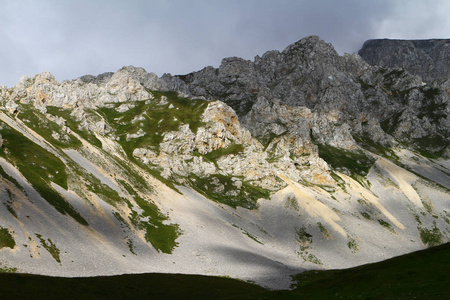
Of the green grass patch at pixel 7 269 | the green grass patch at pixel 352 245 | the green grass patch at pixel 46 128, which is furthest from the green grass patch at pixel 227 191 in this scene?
the green grass patch at pixel 7 269

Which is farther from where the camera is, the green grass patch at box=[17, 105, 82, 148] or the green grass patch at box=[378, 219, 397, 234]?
the green grass patch at box=[378, 219, 397, 234]

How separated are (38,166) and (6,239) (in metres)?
53.1

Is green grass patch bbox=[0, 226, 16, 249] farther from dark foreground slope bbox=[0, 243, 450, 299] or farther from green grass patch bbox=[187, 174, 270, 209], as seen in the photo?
green grass patch bbox=[187, 174, 270, 209]

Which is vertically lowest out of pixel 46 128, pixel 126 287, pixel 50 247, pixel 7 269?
pixel 7 269

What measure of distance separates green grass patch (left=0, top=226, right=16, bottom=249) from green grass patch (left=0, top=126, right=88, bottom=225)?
2271 cm

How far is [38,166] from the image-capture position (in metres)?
105

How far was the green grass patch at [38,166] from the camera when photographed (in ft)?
285

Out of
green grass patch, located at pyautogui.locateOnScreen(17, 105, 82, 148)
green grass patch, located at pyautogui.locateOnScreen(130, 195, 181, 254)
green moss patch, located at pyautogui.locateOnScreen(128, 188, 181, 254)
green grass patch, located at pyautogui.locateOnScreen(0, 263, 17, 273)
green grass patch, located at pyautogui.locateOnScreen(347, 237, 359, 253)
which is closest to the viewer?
green grass patch, located at pyautogui.locateOnScreen(0, 263, 17, 273)

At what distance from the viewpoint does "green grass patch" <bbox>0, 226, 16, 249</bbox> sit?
56938 mm

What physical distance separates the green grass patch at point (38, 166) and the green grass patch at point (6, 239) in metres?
22.7

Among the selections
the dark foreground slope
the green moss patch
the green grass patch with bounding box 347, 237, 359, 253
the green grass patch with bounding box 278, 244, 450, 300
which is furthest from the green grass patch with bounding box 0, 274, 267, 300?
the green grass patch with bounding box 347, 237, 359, 253

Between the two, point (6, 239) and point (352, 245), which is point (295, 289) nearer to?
point (6, 239)

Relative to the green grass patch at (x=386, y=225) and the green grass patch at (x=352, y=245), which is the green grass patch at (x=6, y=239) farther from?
the green grass patch at (x=386, y=225)

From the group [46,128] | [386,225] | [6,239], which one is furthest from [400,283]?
[386,225]
